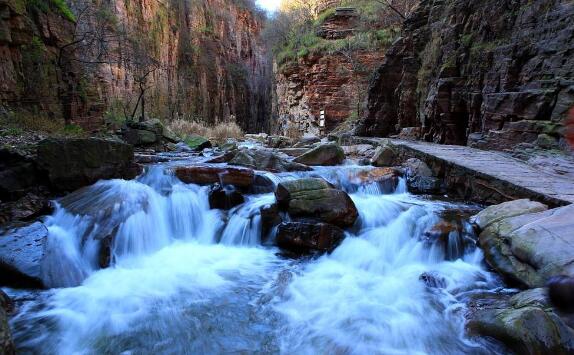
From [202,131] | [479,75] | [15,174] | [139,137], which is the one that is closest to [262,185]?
[15,174]

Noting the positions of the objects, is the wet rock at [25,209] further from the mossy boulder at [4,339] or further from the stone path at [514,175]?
the stone path at [514,175]

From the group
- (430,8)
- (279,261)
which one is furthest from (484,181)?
(430,8)

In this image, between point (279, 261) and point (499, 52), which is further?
point (499, 52)

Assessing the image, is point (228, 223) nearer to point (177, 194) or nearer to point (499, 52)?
point (177, 194)

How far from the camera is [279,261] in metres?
4.87

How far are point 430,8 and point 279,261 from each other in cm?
1062

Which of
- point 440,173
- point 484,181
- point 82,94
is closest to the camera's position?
point 484,181

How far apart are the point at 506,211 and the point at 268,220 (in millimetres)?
3021

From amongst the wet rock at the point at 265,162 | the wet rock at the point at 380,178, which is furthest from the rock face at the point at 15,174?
the wet rock at the point at 380,178

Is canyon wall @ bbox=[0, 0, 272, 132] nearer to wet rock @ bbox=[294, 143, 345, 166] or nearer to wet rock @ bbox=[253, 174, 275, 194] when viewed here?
wet rock @ bbox=[253, 174, 275, 194]

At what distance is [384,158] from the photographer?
870 centimetres

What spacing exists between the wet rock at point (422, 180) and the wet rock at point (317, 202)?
6.17ft

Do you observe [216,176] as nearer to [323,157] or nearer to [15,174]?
[15,174]

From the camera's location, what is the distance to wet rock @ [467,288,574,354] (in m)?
2.57
